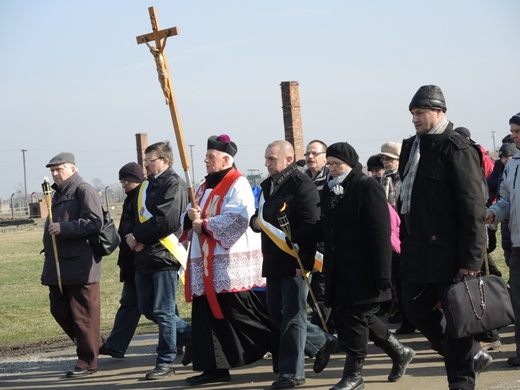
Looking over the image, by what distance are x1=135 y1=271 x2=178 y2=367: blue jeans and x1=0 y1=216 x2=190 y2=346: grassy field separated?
132 inches

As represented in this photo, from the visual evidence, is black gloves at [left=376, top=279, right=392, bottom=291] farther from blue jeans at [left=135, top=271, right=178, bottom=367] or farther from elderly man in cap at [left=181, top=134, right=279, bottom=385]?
blue jeans at [left=135, top=271, right=178, bottom=367]

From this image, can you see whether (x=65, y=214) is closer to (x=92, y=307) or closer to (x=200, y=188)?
(x=92, y=307)

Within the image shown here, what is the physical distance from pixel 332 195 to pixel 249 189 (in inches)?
51.4

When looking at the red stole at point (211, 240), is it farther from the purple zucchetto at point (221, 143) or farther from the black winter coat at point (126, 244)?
the black winter coat at point (126, 244)

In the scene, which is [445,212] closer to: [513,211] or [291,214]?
[513,211]

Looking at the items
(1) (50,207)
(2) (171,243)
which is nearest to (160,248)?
(2) (171,243)

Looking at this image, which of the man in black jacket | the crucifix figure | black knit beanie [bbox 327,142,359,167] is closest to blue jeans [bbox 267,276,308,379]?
black knit beanie [bbox 327,142,359,167]

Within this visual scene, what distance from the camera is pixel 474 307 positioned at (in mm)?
6223

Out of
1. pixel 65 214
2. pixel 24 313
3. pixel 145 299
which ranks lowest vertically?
pixel 24 313

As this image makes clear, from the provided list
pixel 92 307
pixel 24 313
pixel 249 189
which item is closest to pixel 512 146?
pixel 249 189

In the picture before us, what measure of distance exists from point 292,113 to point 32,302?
55.2ft

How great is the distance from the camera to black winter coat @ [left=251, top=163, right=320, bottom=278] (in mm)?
7781

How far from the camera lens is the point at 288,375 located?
25.3 feet

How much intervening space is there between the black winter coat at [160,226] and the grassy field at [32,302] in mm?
3580
